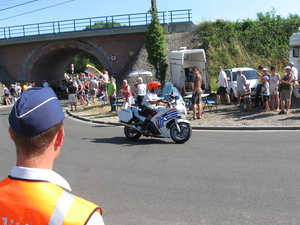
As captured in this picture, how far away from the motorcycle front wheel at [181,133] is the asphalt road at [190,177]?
0.30 metres

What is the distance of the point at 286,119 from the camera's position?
12.1m

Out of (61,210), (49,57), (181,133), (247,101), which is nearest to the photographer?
(61,210)

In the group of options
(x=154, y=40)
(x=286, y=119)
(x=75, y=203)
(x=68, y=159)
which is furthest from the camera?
(x=154, y=40)

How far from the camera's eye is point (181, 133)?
9.77m

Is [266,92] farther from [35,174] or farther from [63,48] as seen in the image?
[63,48]

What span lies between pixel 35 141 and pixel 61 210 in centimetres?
37

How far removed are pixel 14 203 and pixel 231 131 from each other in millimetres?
10354

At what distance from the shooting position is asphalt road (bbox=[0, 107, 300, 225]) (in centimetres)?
480

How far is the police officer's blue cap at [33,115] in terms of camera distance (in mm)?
1570

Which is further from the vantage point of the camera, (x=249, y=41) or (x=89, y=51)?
(x=89, y=51)

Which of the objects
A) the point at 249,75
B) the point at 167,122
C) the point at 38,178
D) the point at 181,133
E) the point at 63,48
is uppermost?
the point at 63,48

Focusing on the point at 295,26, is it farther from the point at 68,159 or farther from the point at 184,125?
the point at 68,159

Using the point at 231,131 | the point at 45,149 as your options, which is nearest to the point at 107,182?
the point at 45,149

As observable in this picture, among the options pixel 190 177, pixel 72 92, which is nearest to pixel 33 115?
pixel 190 177
